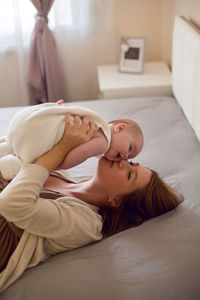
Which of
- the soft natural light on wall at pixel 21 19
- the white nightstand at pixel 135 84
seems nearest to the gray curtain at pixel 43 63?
the soft natural light on wall at pixel 21 19

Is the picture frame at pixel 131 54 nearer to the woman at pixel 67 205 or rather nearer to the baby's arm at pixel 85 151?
the woman at pixel 67 205

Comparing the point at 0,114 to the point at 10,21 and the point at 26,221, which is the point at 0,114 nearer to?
the point at 10,21

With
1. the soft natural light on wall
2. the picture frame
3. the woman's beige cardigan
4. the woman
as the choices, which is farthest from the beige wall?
the woman's beige cardigan

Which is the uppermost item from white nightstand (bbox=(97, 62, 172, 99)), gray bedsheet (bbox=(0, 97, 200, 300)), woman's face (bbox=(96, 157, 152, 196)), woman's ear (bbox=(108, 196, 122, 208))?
woman's face (bbox=(96, 157, 152, 196))

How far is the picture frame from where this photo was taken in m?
2.91

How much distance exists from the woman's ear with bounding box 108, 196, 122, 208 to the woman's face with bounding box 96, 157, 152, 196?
0.6 inches

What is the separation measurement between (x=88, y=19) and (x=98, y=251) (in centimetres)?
210

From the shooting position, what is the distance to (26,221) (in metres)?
1.25

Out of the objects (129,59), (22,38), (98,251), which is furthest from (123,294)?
(22,38)

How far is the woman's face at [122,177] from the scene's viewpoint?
4.84 ft

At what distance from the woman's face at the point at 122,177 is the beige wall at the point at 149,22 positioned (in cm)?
180

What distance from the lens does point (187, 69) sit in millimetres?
2125

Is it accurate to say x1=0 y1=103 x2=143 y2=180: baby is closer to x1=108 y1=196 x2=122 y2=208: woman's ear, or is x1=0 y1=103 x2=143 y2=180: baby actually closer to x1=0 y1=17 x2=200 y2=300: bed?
x1=108 y1=196 x2=122 y2=208: woman's ear

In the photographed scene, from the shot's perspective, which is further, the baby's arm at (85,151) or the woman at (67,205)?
the baby's arm at (85,151)
